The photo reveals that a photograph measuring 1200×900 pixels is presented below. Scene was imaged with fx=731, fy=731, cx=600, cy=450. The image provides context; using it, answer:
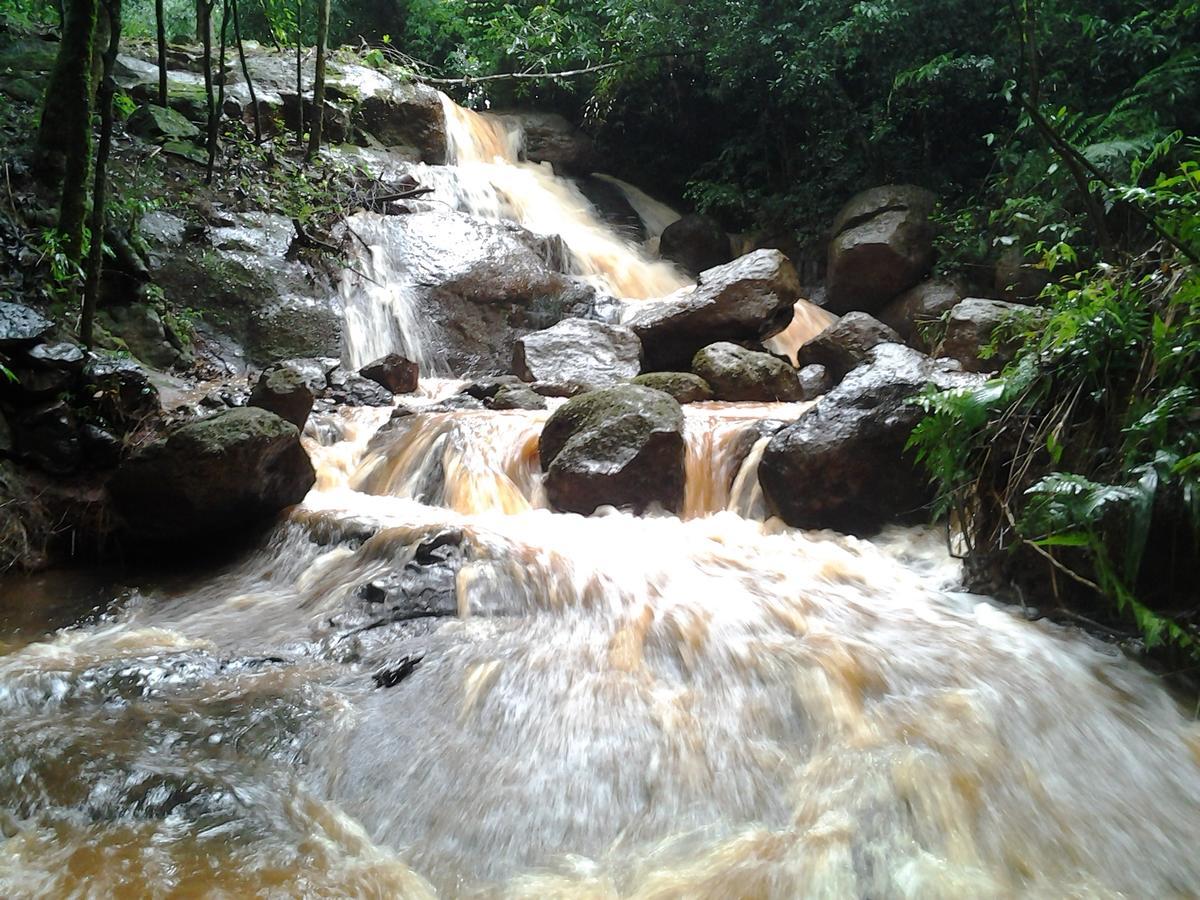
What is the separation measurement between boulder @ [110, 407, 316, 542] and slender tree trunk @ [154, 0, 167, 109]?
505 cm

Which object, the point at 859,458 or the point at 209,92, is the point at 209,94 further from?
the point at 859,458

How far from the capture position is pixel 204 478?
4.16m

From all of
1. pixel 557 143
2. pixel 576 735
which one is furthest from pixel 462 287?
pixel 576 735

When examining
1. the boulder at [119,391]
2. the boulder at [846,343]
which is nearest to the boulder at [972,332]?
the boulder at [846,343]

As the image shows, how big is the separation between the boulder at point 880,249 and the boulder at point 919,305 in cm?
27

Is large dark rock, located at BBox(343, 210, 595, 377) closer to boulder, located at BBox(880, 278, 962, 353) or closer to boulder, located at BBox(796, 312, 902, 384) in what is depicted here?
boulder, located at BBox(796, 312, 902, 384)

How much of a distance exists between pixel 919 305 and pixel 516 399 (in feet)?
19.9

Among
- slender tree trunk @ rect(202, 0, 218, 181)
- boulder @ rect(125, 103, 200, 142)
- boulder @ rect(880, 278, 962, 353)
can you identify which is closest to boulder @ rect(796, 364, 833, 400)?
boulder @ rect(880, 278, 962, 353)

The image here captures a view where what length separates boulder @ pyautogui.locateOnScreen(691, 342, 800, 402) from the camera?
23.2 ft

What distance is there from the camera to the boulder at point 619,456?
4.96 metres

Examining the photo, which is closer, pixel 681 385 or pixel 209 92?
pixel 681 385

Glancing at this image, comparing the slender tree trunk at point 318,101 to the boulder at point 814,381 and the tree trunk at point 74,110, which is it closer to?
the tree trunk at point 74,110

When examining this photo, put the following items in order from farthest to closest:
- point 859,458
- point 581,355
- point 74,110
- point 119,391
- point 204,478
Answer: point 581,355, point 74,110, point 859,458, point 119,391, point 204,478

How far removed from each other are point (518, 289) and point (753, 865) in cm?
844
